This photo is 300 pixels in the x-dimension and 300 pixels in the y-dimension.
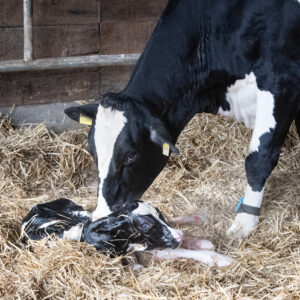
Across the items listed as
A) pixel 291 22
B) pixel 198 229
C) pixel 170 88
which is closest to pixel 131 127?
pixel 170 88

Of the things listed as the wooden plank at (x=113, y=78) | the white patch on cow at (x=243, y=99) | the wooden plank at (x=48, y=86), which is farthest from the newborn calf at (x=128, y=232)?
the wooden plank at (x=113, y=78)

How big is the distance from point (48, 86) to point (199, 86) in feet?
6.24

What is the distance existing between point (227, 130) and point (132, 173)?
188cm

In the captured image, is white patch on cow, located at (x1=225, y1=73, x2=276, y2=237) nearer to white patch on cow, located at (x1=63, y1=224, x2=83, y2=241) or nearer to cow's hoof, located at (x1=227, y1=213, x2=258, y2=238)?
cow's hoof, located at (x1=227, y1=213, x2=258, y2=238)

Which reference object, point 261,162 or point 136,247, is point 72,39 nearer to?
point 261,162

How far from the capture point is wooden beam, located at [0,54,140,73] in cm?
450

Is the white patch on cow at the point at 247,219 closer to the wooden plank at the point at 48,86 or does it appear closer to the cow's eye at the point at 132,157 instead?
the cow's eye at the point at 132,157

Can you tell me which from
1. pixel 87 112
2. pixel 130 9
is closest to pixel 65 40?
pixel 130 9

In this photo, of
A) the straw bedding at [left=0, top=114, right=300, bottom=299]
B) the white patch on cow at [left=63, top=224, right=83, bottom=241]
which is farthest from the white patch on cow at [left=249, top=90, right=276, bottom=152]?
the white patch on cow at [left=63, top=224, right=83, bottom=241]

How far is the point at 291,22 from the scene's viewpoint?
138 inches

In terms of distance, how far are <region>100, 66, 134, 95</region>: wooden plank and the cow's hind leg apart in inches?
82.3

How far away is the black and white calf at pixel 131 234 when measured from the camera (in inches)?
123

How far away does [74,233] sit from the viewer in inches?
126

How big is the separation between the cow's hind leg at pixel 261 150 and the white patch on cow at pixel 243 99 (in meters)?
0.11
